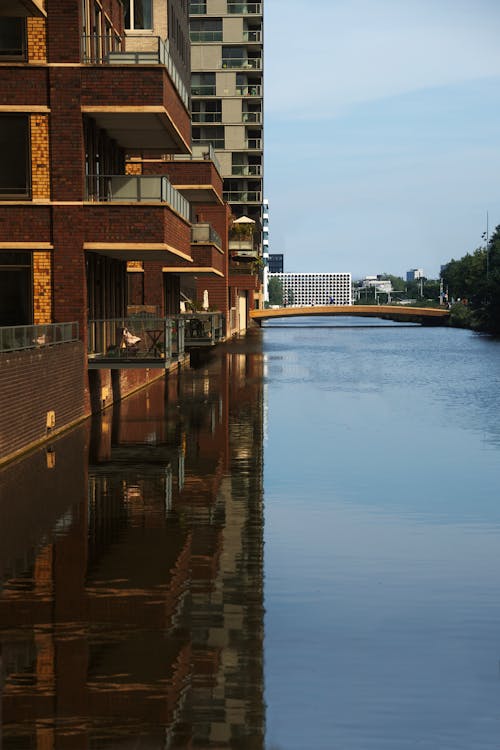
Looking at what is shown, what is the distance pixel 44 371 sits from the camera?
2422cm

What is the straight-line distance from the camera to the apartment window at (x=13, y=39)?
2847cm

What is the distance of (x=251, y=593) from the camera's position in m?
11.5

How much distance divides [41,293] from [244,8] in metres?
98.7

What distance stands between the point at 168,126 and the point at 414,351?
52.5 meters

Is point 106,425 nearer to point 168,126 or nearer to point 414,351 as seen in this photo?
point 168,126

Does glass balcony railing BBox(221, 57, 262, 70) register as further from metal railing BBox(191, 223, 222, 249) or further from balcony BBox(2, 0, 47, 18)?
balcony BBox(2, 0, 47, 18)

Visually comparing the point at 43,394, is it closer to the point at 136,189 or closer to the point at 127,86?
the point at 136,189

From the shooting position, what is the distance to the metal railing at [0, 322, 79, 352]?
21.5 meters

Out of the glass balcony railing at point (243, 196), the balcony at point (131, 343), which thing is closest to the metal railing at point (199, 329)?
the balcony at point (131, 343)

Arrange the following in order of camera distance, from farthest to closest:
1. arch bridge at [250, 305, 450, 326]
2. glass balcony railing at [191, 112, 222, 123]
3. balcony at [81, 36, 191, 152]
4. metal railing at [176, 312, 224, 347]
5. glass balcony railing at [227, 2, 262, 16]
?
arch bridge at [250, 305, 450, 326], glass balcony railing at [227, 2, 262, 16], glass balcony railing at [191, 112, 222, 123], metal railing at [176, 312, 224, 347], balcony at [81, 36, 191, 152]

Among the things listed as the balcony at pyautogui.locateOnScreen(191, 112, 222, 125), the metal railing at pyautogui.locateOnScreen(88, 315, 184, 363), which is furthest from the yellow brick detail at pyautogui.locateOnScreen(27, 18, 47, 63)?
the balcony at pyautogui.locateOnScreen(191, 112, 222, 125)

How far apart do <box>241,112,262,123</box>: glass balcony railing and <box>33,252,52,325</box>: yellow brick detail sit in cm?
9529

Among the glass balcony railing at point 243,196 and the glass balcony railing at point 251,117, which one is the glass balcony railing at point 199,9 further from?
the glass balcony railing at point 243,196

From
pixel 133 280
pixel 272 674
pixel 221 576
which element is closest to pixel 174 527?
pixel 221 576
